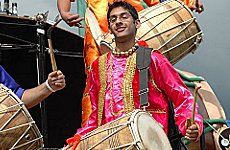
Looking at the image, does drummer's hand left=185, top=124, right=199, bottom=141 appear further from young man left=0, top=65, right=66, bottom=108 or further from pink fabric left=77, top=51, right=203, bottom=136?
young man left=0, top=65, right=66, bottom=108

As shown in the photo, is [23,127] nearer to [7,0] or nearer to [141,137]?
[141,137]

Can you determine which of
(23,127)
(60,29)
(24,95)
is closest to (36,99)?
(24,95)

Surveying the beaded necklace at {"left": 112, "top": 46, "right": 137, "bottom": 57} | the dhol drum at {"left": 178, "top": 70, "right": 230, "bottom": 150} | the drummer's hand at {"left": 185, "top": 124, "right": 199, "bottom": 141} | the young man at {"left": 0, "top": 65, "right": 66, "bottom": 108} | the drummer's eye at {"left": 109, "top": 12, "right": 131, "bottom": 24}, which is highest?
the drummer's eye at {"left": 109, "top": 12, "right": 131, "bottom": 24}

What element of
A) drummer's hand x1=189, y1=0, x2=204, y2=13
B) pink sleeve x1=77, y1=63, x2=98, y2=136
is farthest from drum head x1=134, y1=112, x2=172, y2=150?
drummer's hand x1=189, y1=0, x2=204, y2=13

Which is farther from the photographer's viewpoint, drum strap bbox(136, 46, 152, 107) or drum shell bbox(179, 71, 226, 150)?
drum shell bbox(179, 71, 226, 150)

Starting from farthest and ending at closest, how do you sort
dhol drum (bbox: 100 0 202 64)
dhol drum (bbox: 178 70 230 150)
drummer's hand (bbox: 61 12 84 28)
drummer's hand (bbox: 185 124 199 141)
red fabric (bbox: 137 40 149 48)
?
dhol drum (bbox: 178 70 230 150) → dhol drum (bbox: 100 0 202 64) → drummer's hand (bbox: 61 12 84 28) → red fabric (bbox: 137 40 149 48) → drummer's hand (bbox: 185 124 199 141)

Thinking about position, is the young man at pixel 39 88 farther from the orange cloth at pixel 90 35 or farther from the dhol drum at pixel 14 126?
the orange cloth at pixel 90 35

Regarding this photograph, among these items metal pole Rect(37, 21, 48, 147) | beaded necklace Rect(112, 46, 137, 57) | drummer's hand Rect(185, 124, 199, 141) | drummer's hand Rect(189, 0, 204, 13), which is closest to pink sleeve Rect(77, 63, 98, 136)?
beaded necklace Rect(112, 46, 137, 57)

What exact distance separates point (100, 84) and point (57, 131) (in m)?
2.07

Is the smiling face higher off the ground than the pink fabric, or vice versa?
the smiling face

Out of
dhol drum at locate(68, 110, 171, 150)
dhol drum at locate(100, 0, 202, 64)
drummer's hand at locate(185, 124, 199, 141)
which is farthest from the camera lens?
dhol drum at locate(100, 0, 202, 64)

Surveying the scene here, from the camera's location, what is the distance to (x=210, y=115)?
3.90 metres

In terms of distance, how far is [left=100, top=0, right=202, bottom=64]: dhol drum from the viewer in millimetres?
3230

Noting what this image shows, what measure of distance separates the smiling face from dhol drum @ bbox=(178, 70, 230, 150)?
118 cm
